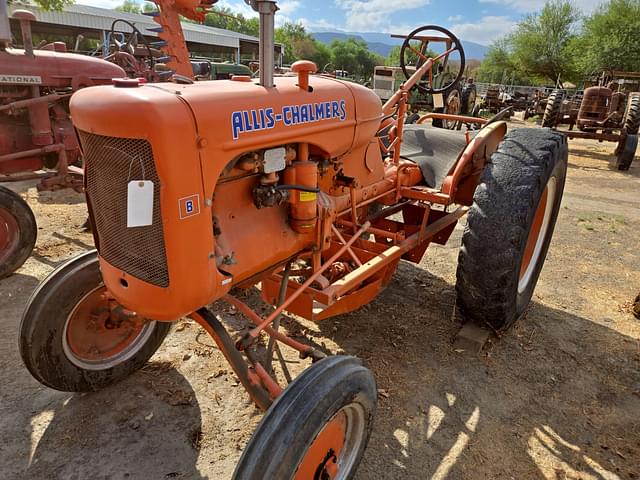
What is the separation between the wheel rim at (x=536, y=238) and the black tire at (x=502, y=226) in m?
0.47

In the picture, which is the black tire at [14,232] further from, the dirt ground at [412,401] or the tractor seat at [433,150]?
the tractor seat at [433,150]

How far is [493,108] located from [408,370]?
66.3 ft

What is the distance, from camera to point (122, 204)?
5.52 ft

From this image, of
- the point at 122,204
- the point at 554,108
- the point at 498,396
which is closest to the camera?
the point at 122,204

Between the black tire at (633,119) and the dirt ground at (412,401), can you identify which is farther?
the black tire at (633,119)

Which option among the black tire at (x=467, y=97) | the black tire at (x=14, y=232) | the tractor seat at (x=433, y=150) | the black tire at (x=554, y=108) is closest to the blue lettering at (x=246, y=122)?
the tractor seat at (x=433, y=150)

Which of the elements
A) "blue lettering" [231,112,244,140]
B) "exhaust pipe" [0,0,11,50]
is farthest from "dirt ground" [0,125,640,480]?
"exhaust pipe" [0,0,11,50]

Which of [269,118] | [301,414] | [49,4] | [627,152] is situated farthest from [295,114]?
[49,4]

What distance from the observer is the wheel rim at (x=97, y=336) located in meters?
2.46

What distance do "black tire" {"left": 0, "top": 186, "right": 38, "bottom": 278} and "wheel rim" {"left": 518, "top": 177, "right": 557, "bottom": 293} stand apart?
3896mm

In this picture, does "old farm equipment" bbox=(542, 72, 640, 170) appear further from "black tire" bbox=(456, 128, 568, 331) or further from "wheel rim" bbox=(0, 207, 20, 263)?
"wheel rim" bbox=(0, 207, 20, 263)

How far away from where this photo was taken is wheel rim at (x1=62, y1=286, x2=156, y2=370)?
2.46 m

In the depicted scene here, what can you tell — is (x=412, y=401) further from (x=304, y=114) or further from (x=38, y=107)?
(x=38, y=107)

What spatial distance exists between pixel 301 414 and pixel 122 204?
3.18 ft
